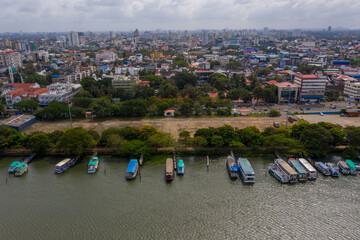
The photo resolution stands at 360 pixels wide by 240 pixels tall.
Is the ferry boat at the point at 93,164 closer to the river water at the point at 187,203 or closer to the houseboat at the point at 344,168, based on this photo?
the river water at the point at 187,203

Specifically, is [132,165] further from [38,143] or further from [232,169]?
[38,143]

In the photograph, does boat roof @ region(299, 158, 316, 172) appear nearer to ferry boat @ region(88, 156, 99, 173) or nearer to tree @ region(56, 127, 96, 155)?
ferry boat @ region(88, 156, 99, 173)

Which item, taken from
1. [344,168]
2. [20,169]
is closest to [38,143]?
[20,169]

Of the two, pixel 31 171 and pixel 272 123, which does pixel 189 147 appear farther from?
pixel 31 171

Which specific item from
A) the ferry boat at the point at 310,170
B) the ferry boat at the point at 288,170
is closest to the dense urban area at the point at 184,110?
the ferry boat at the point at 310,170

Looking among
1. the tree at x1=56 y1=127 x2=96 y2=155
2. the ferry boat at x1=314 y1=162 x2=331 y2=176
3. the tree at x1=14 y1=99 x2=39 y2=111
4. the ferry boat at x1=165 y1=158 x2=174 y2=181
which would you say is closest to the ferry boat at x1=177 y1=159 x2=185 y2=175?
the ferry boat at x1=165 y1=158 x2=174 y2=181

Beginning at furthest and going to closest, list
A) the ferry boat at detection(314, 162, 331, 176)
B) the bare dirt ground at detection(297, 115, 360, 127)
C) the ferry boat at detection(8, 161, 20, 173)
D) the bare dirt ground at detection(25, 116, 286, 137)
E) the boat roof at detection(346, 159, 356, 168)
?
the bare dirt ground at detection(297, 115, 360, 127) < the bare dirt ground at detection(25, 116, 286, 137) < the ferry boat at detection(8, 161, 20, 173) < the boat roof at detection(346, 159, 356, 168) < the ferry boat at detection(314, 162, 331, 176)

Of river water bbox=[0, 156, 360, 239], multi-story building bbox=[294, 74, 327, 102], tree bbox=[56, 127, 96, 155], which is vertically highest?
multi-story building bbox=[294, 74, 327, 102]
